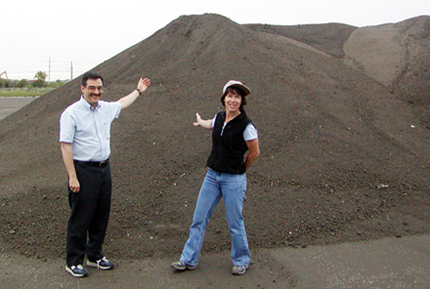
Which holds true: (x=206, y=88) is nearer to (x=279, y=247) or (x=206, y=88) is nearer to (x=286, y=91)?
(x=286, y=91)

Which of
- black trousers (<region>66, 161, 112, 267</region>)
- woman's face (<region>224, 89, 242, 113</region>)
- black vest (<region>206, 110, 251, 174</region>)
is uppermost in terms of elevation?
woman's face (<region>224, 89, 242, 113</region>)

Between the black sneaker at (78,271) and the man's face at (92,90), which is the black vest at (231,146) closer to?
the man's face at (92,90)

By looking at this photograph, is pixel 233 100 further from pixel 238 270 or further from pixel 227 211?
pixel 238 270

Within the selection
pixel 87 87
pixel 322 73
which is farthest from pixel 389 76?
pixel 87 87

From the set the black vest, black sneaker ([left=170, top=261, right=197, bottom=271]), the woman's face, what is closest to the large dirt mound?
black sneaker ([left=170, top=261, right=197, bottom=271])

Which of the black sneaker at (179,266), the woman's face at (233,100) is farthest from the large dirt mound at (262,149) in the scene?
the woman's face at (233,100)

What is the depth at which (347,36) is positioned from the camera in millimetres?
12305

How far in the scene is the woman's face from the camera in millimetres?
3486

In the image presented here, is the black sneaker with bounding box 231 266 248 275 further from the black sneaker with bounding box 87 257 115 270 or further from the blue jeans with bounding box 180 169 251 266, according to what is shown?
the black sneaker with bounding box 87 257 115 270

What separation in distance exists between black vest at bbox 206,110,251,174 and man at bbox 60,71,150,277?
3.39 feet

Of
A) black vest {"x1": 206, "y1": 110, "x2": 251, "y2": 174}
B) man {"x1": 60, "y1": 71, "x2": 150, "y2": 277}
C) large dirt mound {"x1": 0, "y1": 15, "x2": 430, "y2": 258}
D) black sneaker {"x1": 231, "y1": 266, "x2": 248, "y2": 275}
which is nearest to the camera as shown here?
man {"x1": 60, "y1": 71, "x2": 150, "y2": 277}

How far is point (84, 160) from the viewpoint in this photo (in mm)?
3418

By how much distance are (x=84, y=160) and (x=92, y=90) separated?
0.63m

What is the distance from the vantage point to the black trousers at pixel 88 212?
343 centimetres
